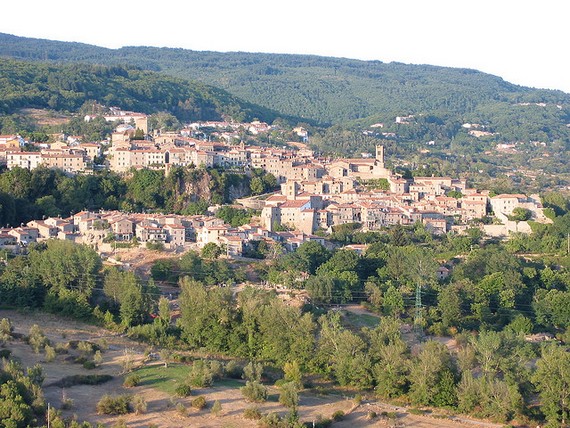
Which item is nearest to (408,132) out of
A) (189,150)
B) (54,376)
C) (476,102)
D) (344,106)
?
(344,106)

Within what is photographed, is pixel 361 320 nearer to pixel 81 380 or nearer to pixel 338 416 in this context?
pixel 338 416

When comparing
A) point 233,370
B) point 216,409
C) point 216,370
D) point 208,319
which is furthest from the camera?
point 208,319

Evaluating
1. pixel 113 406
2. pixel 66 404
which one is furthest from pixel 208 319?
pixel 66 404

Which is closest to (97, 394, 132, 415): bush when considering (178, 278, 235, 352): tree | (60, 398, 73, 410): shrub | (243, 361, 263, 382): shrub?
(60, 398, 73, 410): shrub

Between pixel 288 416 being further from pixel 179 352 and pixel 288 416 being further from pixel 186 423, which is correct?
pixel 179 352

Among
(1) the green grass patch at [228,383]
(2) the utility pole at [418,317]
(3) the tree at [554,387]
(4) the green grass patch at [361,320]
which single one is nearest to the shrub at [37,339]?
(1) the green grass patch at [228,383]
